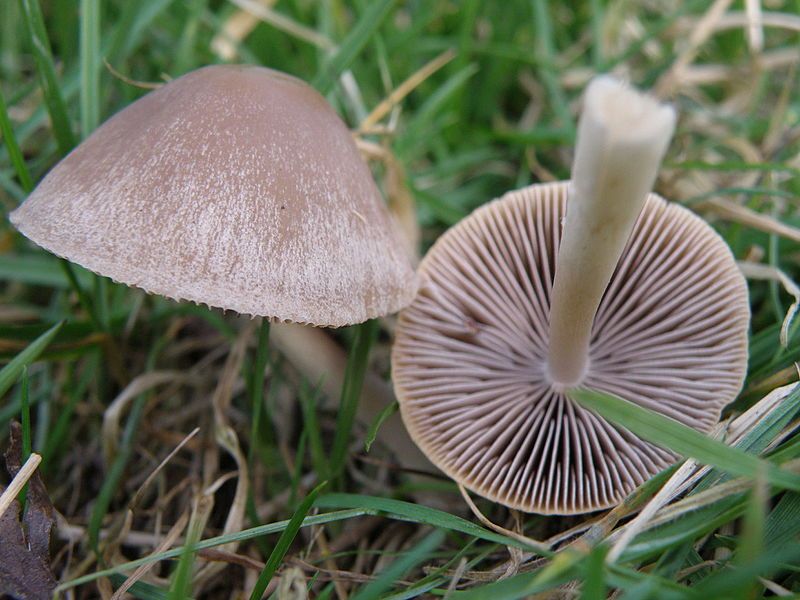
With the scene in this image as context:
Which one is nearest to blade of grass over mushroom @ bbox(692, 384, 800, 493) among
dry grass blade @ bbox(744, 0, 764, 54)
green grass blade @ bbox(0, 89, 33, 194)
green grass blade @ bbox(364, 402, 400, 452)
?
green grass blade @ bbox(364, 402, 400, 452)

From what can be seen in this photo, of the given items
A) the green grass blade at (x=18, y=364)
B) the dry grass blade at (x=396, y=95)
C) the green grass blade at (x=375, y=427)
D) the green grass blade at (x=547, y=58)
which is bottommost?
the green grass blade at (x=18, y=364)

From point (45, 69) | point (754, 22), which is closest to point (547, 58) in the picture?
point (754, 22)

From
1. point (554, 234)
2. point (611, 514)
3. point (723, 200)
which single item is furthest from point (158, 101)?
point (723, 200)

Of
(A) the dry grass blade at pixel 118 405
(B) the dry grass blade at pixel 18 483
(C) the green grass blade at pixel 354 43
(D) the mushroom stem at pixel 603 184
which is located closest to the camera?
(D) the mushroom stem at pixel 603 184

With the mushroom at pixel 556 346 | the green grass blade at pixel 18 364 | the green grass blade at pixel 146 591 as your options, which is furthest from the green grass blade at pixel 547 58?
the green grass blade at pixel 146 591

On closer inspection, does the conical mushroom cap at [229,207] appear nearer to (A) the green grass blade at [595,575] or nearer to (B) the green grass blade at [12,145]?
(B) the green grass blade at [12,145]

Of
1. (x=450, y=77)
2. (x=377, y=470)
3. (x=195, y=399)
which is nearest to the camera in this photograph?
(x=377, y=470)

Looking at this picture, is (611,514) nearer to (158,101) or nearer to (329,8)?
(158,101)

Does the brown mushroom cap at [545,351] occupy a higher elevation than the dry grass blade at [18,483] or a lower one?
higher
